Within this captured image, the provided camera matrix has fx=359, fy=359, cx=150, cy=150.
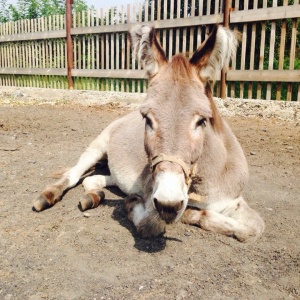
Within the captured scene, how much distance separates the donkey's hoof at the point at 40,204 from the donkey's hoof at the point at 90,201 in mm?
309

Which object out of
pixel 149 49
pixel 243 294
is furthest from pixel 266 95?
pixel 243 294

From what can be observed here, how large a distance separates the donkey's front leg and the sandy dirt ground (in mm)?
66

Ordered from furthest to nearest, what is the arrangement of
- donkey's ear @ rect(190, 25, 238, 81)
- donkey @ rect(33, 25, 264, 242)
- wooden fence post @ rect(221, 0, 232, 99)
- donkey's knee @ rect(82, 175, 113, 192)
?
wooden fence post @ rect(221, 0, 232, 99)
donkey's knee @ rect(82, 175, 113, 192)
donkey's ear @ rect(190, 25, 238, 81)
donkey @ rect(33, 25, 264, 242)

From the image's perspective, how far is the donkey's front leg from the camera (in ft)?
8.99

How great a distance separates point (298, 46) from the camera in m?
8.45

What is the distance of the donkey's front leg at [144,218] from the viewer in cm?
274

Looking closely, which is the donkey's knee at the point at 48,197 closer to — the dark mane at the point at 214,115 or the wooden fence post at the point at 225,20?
the dark mane at the point at 214,115

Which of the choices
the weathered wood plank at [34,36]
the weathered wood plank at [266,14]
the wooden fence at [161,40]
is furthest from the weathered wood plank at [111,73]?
the weathered wood plank at [266,14]

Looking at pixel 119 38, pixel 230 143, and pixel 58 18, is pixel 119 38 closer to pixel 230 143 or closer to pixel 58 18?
pixel 58 18

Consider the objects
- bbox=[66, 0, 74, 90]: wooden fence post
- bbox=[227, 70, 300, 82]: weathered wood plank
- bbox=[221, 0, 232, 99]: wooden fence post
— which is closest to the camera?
bbox=[227, 70, 300, 82]: weathered wood plank

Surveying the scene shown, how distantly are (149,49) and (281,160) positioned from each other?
3000 mm

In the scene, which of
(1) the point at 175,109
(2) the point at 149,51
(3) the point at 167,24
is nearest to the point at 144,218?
(1) the point at 175,109

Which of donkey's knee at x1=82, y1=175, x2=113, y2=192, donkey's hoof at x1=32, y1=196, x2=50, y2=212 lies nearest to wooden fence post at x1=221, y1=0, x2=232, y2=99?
donkey's knee at x1=82, y1=175, x2=113, y2=192

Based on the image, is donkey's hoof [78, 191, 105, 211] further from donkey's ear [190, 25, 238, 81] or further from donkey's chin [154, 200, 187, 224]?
donkey's ear [190, 25, 238, 81]
